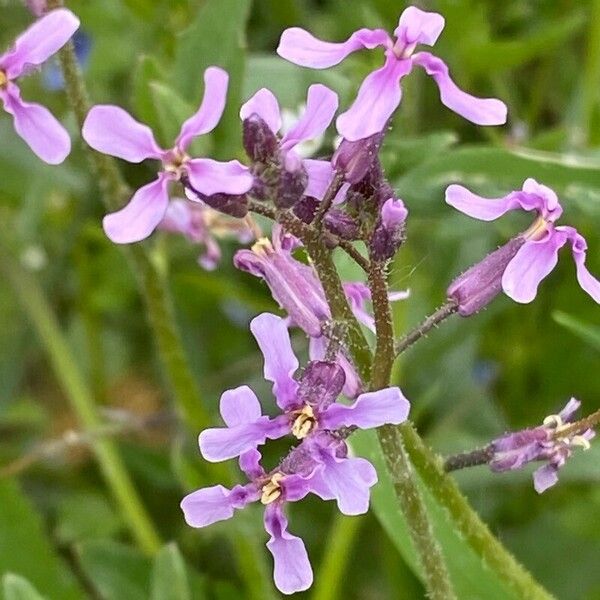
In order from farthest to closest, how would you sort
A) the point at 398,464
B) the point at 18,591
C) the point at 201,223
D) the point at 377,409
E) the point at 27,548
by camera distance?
the point at 27,548 < the point at 201,223 < the point at 18,591 < the point at 398,464 < the point at 377,409

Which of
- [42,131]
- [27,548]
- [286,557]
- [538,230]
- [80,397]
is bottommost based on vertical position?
[286,557]

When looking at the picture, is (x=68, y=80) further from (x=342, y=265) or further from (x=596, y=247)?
(x=596, y=247)

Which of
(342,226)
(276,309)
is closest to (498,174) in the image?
(276,309)

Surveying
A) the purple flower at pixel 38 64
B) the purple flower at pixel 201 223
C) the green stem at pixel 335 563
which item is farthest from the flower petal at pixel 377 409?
the green stem at pixel 335 563

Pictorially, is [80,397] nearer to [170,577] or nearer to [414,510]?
[170,577]

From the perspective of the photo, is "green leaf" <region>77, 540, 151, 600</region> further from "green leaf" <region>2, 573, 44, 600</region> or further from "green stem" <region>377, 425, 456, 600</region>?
"green stem" <region>377, 425, 456, 600</region>

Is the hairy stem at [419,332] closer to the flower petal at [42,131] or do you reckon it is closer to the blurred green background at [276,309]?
the flower petal at [42,131]

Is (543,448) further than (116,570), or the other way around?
(116,570)

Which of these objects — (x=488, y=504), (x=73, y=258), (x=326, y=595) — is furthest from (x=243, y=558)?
(x=73, y=258)
